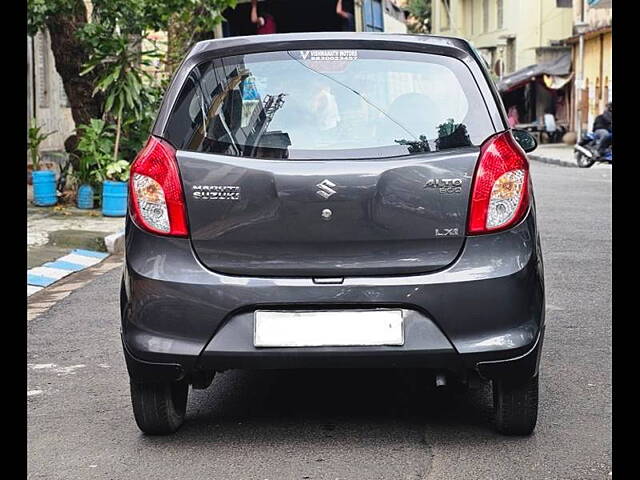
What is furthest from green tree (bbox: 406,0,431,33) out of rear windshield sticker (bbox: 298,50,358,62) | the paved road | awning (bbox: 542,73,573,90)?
rear windshield sticker (bbox: 298,50,358,62)

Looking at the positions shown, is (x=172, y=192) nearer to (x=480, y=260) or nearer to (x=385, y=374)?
(x=480, y=260)

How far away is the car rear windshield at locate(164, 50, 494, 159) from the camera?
4.36 metres

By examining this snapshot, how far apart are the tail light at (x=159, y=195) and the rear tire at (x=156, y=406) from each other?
0.64 m

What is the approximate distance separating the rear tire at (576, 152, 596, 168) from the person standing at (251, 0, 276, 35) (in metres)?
14.3

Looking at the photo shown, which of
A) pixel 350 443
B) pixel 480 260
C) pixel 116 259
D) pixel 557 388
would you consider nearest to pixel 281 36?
pixel 480 260

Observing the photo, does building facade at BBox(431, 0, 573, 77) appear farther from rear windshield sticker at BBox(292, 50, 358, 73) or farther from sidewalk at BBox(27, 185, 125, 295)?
rear windshield sticker at BBox(292, 50, 358, 73)

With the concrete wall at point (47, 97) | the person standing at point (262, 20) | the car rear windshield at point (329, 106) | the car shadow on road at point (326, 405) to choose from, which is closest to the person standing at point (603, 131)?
the concrete wall at point (47, 97)

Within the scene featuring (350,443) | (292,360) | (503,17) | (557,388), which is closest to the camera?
(292,360)

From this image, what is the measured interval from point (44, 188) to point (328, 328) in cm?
981

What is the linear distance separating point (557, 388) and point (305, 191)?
1926 mm

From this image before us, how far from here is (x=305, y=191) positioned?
4238 millimetres

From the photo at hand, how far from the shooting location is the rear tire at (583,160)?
2778 centimetres

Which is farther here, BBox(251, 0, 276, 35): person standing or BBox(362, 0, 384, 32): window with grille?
BBox(251, 0, 276, 35): person standing
